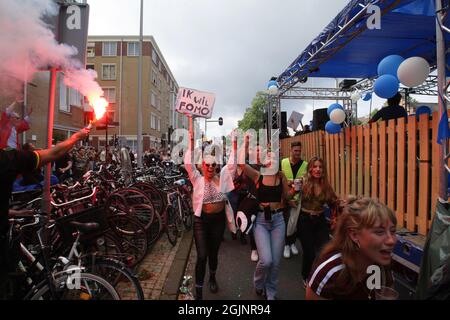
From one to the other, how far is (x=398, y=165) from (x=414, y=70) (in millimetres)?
1274

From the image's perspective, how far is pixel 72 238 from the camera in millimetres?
2795

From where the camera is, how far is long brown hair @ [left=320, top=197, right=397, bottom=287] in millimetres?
1768

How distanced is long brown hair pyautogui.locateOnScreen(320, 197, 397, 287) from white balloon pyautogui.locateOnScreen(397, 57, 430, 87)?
9.03ft

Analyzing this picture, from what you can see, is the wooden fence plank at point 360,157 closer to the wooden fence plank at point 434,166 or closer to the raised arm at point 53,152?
the wooden fence plank at point 434,166

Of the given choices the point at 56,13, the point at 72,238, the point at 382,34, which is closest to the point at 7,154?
the point at 72,238

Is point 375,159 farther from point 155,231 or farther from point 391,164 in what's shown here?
point 155,231

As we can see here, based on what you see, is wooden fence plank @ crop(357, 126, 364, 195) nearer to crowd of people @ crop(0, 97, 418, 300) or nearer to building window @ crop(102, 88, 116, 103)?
crowd of people @ crop(0, 97, 418, 300)

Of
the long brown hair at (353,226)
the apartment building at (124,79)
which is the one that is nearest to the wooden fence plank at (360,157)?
the long brown hair at (353,226)

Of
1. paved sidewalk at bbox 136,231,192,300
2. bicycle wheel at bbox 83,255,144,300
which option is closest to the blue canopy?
bicycle wheel at bbox 83,255,144,300

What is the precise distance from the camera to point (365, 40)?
22.6ft

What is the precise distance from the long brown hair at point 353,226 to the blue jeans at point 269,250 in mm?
1682

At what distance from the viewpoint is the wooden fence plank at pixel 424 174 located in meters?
3.34

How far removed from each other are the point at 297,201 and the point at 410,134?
5.69 feet

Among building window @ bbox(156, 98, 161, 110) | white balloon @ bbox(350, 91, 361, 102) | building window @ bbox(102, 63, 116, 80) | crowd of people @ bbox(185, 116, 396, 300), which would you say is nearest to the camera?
crowd of people @ bbox(185, 116, 396, 300)
